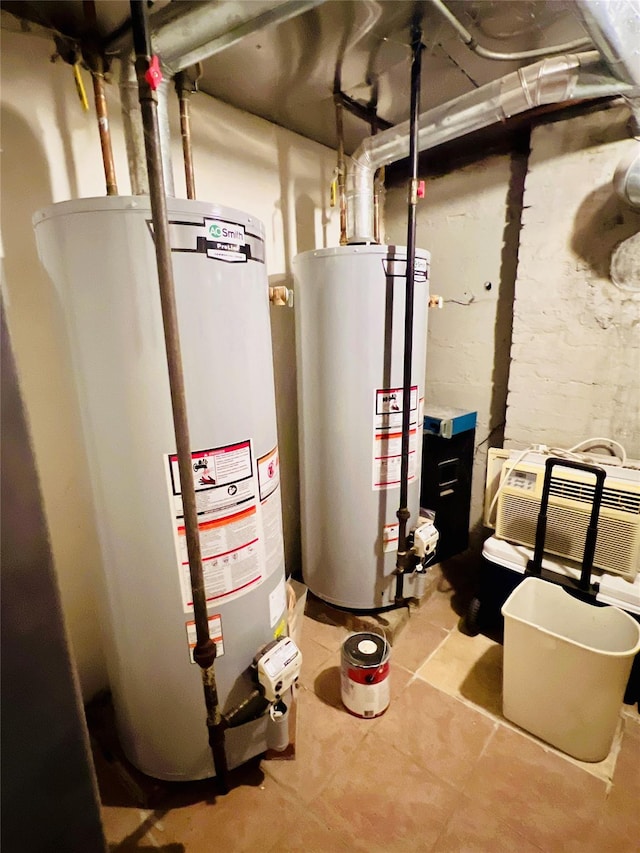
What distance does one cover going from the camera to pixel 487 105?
144 cm

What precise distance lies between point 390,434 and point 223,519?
2.67 feet

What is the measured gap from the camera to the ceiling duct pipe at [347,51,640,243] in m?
1.29

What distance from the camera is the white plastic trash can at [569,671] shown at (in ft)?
4.09

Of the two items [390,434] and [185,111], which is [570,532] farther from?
[185,111]

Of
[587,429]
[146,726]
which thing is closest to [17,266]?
[146,726]

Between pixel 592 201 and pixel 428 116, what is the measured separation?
0.74 m

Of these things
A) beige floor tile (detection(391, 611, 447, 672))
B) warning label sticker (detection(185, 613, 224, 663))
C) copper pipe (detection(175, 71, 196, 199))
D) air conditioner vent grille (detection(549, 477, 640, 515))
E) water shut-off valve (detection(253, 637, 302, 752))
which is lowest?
beige floor tile (detection(391, 611, 447, 672))

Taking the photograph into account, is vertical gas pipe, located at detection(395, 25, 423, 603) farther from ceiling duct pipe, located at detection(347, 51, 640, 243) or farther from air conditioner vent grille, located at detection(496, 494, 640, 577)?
air conditioner vent grille, located at detection(496, 494, 640, 577)

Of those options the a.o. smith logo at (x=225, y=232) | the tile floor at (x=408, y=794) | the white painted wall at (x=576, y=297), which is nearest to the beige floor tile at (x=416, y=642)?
the tile floor at (x=408, y=794)

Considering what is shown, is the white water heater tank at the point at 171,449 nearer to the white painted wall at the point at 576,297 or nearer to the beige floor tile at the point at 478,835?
the beige floor tile at the point at 478,835

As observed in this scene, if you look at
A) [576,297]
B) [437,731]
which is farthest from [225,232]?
[437,731]

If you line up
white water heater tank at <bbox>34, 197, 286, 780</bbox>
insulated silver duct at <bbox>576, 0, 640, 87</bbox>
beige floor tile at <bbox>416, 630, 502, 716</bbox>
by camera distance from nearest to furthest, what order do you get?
white water heater tank at <bbox>34, 197, 286, 780</bbox>, insulated silver duct at <bbox>576, 0, 640, 87</bbox>, beige floor tile at <bbox>416, 630, 502, 716</bbox>

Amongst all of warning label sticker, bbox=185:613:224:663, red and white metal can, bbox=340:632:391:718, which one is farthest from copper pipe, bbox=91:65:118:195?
red and white metal can, bbox=340:632:391:718

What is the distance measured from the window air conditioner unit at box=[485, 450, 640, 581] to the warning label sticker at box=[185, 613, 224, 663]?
1209 millimetres
